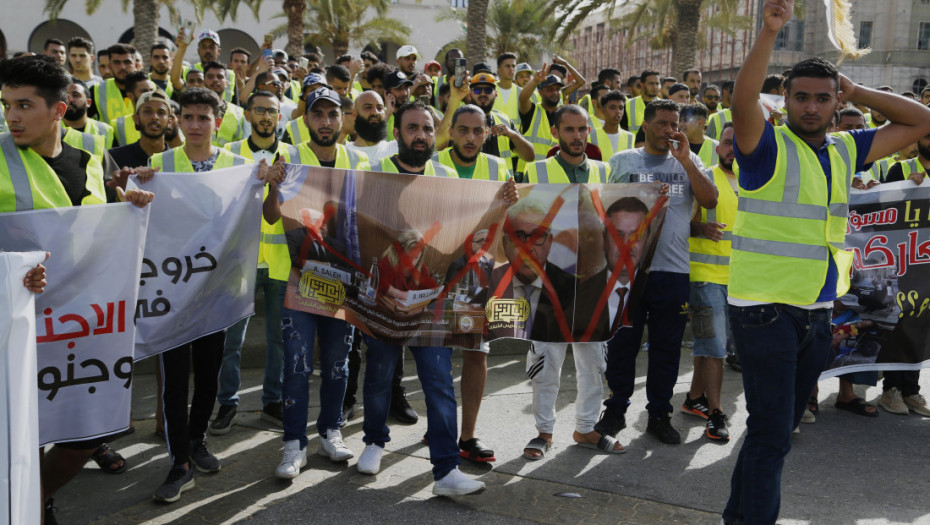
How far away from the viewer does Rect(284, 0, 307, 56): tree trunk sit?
1058 inches

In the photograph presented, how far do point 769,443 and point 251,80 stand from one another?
762cm

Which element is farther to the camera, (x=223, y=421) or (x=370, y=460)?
(x=223, y=421)

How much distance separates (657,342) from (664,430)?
569mm

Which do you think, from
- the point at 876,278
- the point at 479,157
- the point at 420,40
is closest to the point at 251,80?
the point at 479,157

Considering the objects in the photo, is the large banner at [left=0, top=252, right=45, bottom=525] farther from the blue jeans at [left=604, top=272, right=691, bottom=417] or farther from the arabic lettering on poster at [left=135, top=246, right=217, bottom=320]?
the blue jeans at [left=604, top=272, right=691, bottom=417]

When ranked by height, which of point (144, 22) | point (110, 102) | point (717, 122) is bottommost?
point (110, 102)

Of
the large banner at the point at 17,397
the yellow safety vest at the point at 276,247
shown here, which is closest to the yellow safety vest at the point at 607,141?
the yellow safety vest at the point at 276,247

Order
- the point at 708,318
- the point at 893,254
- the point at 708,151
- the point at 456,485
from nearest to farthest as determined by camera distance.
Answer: the point at 456,485 → the point at 708,318 → the point at 893,254 → the point at 708,151

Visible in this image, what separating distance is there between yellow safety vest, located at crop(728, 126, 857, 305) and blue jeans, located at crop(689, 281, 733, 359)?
192 cm

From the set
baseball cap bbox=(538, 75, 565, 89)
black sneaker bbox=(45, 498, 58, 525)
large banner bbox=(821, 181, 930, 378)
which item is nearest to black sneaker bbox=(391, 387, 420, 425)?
black sneaker bbox=(45, 498, 58, 525)

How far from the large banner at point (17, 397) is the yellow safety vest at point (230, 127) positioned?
4.83 meters

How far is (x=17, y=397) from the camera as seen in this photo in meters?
3.21

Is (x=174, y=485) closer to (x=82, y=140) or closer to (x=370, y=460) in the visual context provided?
(x=370, y=460)

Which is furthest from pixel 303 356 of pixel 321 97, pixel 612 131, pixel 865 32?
pixel 865 32
